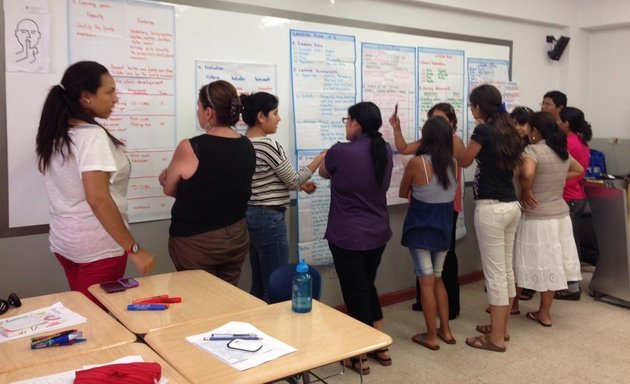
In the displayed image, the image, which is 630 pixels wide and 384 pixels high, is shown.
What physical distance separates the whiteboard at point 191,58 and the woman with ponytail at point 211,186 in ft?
2.35

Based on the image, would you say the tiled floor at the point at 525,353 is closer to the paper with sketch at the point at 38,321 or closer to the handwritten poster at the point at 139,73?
the handwritten poster at the point at 139,73

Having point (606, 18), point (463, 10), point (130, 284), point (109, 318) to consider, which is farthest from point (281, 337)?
point (606, 18)

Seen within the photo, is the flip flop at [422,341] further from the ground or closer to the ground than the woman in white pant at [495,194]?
closer to the ground

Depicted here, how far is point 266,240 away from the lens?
3041mm

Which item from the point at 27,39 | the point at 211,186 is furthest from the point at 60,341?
the point at 27,39

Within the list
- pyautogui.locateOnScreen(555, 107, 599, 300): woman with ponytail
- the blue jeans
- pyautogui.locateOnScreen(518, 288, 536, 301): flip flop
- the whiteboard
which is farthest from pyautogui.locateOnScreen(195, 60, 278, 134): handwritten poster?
pyautogui.locateOnScreen(518, 288, 536, 301): flip flop

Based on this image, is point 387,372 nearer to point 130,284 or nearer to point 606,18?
point 130,284

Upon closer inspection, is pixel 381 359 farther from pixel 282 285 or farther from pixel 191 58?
pixel 191 58

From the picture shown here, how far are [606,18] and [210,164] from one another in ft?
15.5

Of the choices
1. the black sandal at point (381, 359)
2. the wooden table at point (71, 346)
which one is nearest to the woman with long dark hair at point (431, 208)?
the black sandal at point (381, 359)

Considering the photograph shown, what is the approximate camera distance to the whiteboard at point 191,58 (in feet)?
8.63

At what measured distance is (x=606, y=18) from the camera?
5.37 metres

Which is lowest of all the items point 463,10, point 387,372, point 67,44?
point 387,372

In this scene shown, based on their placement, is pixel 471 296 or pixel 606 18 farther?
pixel 606 18
